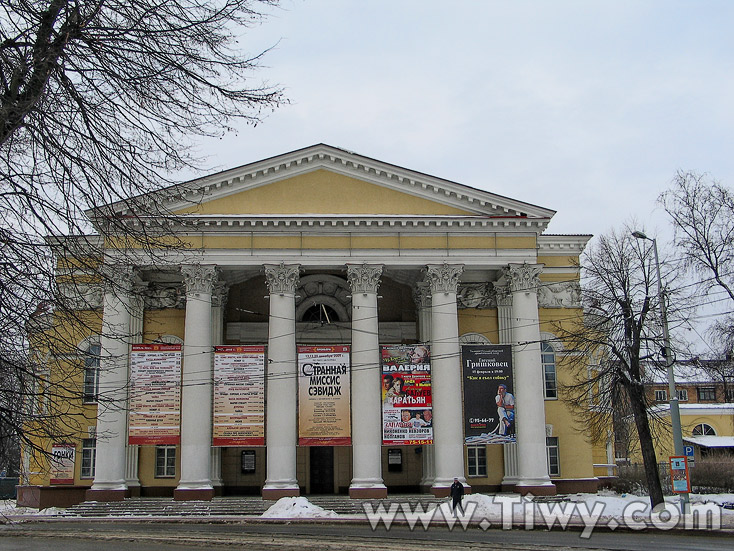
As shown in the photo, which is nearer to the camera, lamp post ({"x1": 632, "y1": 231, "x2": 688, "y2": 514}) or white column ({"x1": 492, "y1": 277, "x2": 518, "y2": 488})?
lamp post ({"x1": 632, "y1": 231, "x2": 688, "y2": 514})

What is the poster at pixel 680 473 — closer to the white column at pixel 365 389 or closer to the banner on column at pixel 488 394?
the banner on column at pixel 488 394

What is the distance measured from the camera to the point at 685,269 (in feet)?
95.9

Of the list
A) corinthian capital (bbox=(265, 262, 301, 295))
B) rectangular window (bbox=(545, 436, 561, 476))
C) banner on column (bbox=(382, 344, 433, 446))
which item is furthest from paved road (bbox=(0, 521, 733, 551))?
rectangular window (bbox=(545, 436, 561, 476))

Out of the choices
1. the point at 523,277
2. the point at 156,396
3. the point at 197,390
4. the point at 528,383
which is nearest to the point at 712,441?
the point at 528,383

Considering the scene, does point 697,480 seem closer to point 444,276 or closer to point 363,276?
point 444,276

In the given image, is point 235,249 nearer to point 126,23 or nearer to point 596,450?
point 596,450

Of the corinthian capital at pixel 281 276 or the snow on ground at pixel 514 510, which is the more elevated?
the corinthian capital at pixel 281 276

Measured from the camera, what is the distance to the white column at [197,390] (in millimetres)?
31375

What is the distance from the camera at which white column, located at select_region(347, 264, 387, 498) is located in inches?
1251

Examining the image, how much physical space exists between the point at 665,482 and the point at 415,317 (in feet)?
48.8

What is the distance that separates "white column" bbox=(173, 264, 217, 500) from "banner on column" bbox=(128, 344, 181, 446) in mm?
408

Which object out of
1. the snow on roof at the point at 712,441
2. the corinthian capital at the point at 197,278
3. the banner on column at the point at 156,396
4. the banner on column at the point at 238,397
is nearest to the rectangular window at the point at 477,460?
the banner on column at the point at 238,397

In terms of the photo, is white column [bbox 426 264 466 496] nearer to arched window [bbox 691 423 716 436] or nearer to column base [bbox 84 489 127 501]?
column base [bbox 84 489 127 501]
